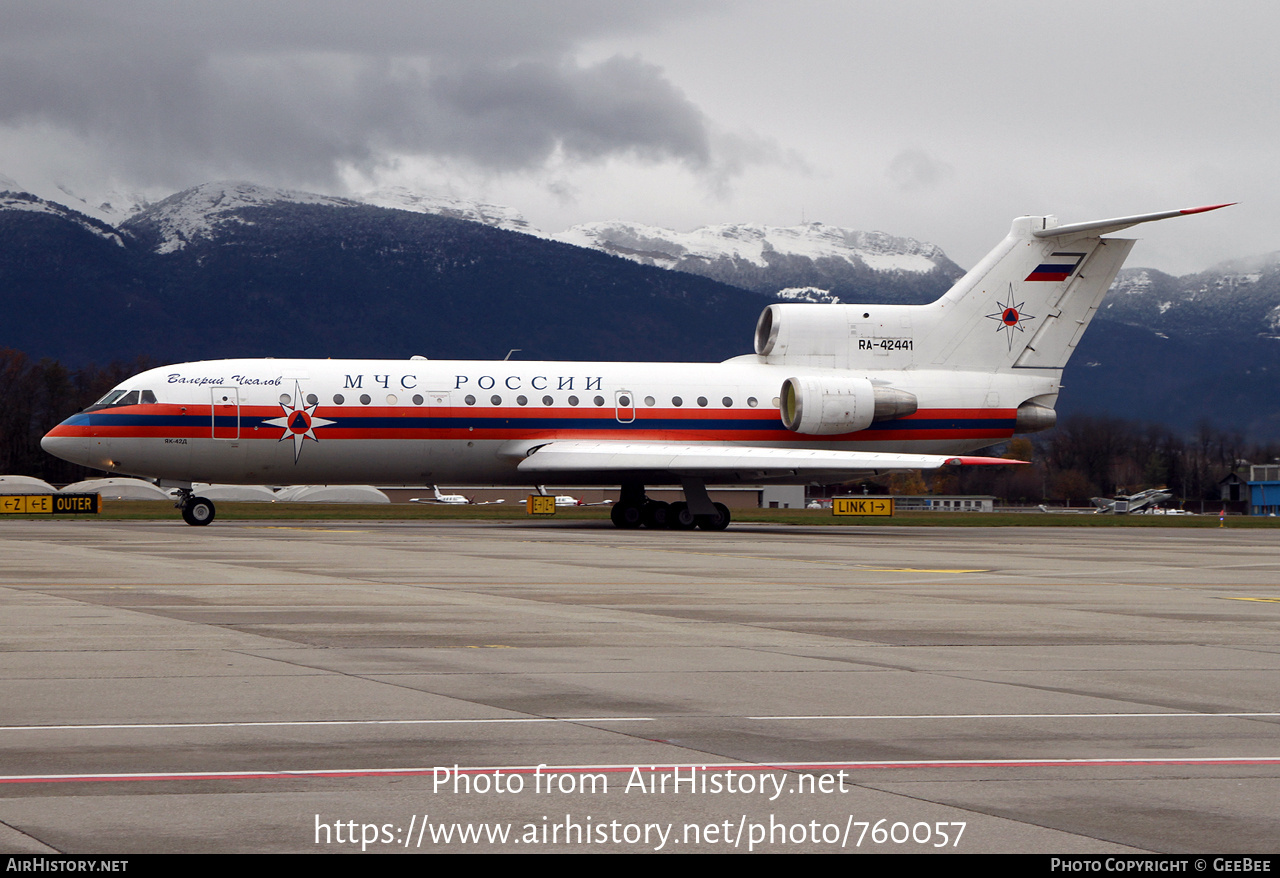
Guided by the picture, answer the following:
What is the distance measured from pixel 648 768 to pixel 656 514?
33.6 meters

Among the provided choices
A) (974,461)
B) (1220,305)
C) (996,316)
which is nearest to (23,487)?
(996,316)

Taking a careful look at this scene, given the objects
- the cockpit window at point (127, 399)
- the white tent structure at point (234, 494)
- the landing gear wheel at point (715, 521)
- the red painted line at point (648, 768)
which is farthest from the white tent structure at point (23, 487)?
the red painted line at point (648, 768)

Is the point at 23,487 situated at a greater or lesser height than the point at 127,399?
lesser

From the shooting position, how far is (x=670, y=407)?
39750 millimetres

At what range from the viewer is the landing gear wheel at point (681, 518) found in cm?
3991

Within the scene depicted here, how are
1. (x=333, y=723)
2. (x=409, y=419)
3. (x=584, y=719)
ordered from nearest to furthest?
1. (x=333, y=723)
2. (x=584, y=719)
3. (x=409, y=419)

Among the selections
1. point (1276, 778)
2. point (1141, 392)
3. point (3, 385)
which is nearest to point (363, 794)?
point (1276, 778)

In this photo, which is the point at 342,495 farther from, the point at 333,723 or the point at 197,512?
the point at 333,723

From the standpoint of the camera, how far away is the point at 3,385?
11912 cm

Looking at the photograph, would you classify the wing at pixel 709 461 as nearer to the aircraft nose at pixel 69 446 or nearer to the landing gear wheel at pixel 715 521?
the landing gear wheel at pixel 715 521

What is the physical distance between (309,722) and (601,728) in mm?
1714

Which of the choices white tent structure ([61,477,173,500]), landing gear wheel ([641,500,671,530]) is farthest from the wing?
white tent structure ([61,477,173,500])
